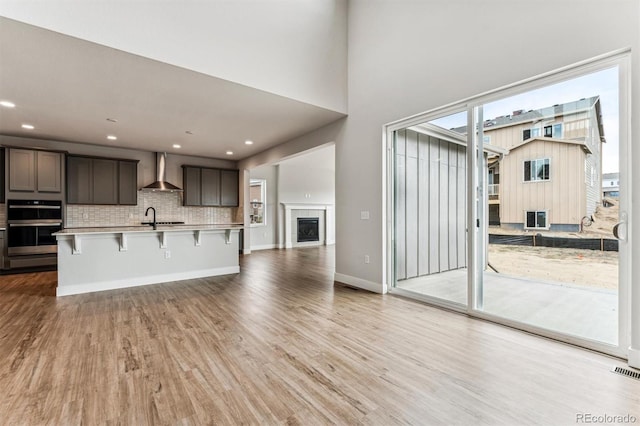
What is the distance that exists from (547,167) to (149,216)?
7670mm

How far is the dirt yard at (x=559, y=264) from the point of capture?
2.42m

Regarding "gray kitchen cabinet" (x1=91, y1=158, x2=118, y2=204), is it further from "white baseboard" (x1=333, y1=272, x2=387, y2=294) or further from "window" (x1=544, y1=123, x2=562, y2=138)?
"window" (x1=544, y1=123, x2=562, y2=138)

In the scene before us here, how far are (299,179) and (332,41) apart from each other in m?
5.69

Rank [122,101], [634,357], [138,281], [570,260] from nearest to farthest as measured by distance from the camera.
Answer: [634,357], [570,260], [122,101], [138,281]

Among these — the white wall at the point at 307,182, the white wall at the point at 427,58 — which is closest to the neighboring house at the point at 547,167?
the white wall at the point at 427,58

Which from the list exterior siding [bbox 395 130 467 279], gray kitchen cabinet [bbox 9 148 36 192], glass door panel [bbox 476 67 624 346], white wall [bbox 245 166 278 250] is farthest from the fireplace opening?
glass door panel [bbox 476 67 624 346]

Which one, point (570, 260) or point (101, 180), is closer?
point (570, 260)

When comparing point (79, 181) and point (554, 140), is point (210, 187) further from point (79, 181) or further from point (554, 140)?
point (554, 140)

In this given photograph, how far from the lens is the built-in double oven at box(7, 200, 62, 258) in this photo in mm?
5207

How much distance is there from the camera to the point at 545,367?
2.10 m

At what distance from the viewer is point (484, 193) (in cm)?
319

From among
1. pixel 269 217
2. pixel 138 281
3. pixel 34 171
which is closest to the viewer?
pixel 138 281

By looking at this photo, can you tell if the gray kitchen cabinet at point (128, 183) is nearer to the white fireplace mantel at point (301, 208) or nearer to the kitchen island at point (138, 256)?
the kitchen island at point (138, 256)

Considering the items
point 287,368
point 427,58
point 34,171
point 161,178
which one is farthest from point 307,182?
point 287,368
